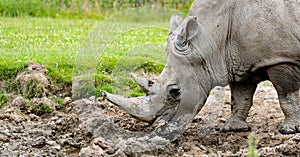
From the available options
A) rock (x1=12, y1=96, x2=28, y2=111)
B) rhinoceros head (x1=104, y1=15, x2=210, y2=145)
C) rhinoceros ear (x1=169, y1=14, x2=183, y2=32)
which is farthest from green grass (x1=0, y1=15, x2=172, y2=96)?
rhinoceros head (x1=104, y1=15, x2=210, y2=145)

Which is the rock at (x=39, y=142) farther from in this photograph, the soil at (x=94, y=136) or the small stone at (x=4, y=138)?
the small stone at (x=4, y=138)

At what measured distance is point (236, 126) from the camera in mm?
7176

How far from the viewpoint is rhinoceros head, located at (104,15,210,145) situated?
253 inches

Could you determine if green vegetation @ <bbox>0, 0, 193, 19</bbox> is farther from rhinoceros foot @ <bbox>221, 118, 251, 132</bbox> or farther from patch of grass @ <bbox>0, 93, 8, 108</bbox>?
rhinoceros foot @ <bbox>221, 118, 251, 132</bbox>

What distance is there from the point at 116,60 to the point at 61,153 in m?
3.34

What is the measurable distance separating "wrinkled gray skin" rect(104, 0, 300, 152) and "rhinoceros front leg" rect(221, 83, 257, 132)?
0.47 m

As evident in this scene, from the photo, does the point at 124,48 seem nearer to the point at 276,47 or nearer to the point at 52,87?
the point at 52,87

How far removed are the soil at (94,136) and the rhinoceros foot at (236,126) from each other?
9 cm

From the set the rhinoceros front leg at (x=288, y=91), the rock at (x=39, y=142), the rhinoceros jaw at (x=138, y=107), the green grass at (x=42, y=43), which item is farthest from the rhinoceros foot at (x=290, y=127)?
the green grass at (x=42, y=43)

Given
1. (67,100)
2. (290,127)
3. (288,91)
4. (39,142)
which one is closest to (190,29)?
(288,91)

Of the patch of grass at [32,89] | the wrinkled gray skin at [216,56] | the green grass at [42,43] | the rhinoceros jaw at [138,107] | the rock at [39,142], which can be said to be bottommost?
the rock at [39,142]

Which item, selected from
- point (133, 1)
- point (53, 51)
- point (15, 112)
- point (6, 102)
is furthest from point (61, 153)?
point (133, 1)

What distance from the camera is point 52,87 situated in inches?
355

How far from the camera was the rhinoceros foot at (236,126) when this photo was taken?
7.16 m
